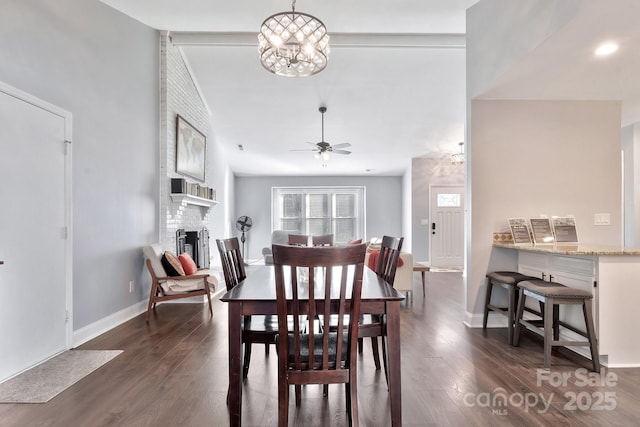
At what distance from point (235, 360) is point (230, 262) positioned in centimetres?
72

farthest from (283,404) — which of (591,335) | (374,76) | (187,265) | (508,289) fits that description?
(374,76)

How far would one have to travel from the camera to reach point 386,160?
8414 millimetres

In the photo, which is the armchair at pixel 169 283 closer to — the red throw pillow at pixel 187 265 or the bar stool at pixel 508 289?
the red throw pillow at pixel 187 265

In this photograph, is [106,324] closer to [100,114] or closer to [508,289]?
[100,114]

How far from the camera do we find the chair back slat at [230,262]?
215 centimetres

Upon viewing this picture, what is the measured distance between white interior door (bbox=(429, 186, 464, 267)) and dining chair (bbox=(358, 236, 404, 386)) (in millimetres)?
6115

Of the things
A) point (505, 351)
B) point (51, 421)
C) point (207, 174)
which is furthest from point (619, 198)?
point (207, 174)

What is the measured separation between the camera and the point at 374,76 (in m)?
5.43

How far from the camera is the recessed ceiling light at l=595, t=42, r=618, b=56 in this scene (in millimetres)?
2467

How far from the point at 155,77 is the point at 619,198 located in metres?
5.59

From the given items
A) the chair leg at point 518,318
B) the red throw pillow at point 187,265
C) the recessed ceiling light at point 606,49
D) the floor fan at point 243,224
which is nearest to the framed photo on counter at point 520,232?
the chair leg at point 518,318

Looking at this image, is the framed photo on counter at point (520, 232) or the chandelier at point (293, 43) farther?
the framed photo on counter at point (520, 232)

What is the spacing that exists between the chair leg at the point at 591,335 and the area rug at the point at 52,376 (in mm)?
3686

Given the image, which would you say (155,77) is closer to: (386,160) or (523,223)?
(523,223)
